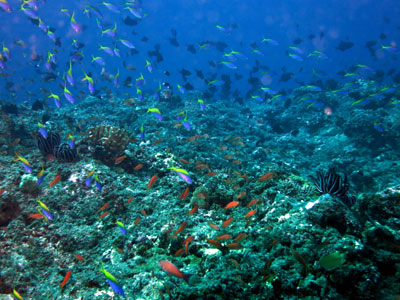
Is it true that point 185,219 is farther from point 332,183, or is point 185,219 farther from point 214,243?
point 332,183

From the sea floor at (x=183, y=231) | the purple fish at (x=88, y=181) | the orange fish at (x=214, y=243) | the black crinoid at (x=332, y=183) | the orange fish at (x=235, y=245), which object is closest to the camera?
the sea floor at (x=183, y=231)

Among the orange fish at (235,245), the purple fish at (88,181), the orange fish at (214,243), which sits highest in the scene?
the purple fish at (88,181)

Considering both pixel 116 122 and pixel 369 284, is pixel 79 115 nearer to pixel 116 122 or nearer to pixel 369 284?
pixel 116 122

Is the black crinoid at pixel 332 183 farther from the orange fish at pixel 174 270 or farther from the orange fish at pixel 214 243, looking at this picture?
the orange fish at pixel 174 270

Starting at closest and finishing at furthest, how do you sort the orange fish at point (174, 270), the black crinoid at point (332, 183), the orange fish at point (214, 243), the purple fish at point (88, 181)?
the orange fish at point (174, 270) → the orange fish at point (214, 243) → the black crinoid at point (332, 183) → the purple fish at point (88, 181)

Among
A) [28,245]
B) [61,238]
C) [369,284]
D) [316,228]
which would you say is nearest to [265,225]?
[316,228]

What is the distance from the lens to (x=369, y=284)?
2020mm

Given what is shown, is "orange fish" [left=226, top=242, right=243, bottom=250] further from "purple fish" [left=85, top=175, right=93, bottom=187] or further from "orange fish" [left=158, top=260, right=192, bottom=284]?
"purple fish" [left=85, top=175, right=93, bottom=187]

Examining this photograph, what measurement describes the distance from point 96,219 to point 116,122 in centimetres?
907

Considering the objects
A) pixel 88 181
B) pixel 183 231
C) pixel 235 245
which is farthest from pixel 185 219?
pixel 88 181

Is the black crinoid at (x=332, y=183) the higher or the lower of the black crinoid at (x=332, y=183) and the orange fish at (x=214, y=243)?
the higher

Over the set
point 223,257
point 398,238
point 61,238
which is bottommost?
point 61,238

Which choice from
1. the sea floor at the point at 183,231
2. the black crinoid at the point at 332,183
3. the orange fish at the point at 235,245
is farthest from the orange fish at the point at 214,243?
the black crinoid at the point at 332,183

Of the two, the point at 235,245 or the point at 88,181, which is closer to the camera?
the point at 235,245
